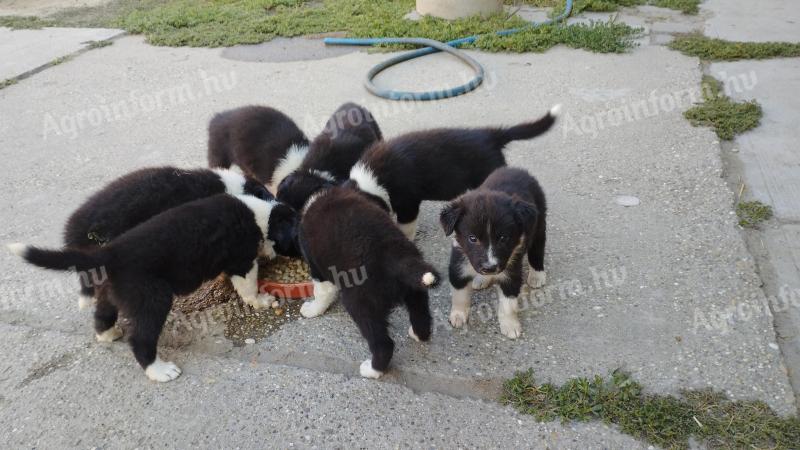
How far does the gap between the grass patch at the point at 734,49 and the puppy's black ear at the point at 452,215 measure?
5.89 m

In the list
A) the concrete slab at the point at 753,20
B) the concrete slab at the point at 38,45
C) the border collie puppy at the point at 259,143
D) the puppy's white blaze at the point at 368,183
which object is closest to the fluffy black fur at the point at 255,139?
the border collie puppy at the point at 259,143

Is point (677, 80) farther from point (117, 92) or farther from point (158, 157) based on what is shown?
point (117, 92)

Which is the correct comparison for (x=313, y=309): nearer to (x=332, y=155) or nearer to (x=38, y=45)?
(x=332, y=155)

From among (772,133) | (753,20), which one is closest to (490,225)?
(772,133)

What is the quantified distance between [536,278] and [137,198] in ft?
8.81

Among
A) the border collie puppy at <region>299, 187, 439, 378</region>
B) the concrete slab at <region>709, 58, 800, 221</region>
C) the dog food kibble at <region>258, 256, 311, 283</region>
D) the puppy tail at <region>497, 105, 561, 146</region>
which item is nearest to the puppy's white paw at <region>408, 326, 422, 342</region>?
the border collie puppy at <region>299, 187, 439, 378</region>

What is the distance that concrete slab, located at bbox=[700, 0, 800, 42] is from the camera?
8133 mm

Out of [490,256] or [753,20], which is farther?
[753,20]

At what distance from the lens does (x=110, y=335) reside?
364 centimetres

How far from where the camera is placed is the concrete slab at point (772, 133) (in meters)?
4.64

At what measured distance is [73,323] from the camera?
386 cm

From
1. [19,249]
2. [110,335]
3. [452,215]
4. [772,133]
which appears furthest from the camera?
[772,133]

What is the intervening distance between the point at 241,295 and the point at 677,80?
5.62m

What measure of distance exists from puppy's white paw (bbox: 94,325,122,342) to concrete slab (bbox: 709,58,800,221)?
4708 millimetres
